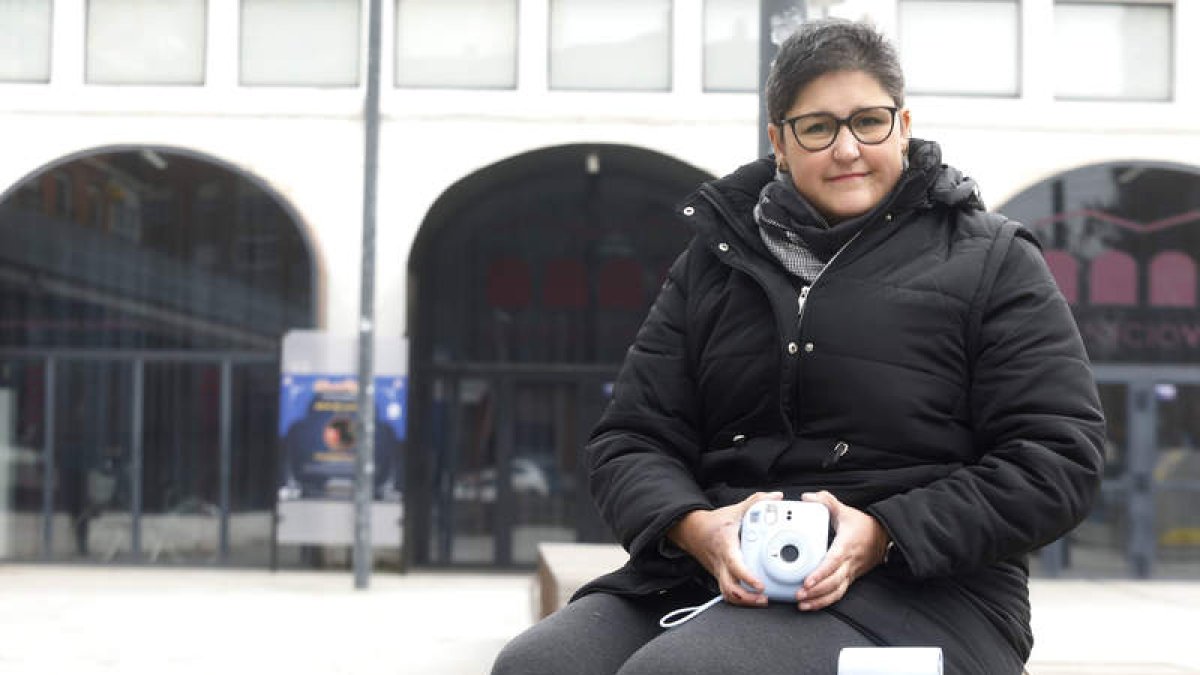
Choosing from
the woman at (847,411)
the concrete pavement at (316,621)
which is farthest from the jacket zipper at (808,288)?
the concrete pavement at (316,621)

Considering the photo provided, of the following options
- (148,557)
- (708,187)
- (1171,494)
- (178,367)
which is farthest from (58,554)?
(708,187)

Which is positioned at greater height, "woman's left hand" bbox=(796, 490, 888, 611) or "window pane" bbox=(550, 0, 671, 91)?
"window pane" bbox=(550, 0, 671, 91)

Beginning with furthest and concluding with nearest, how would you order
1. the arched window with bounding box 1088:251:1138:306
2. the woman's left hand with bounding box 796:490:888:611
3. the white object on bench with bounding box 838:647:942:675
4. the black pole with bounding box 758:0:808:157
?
1. the arched window with bounding box 1088:251:1138:306
2. the black pole with bounding box 758:0:808:157
3. the woman's left hand with bounding box 796:490:888:611
4. the white object on bench with bounding box 838:647:942:675

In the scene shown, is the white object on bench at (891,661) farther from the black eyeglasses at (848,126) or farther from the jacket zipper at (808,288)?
the black eyeglasses at (848,126)

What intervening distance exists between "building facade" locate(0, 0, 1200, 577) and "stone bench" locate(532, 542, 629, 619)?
912 cm

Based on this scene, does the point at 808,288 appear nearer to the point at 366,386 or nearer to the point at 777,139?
the point at 777,139

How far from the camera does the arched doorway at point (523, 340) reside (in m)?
19.0

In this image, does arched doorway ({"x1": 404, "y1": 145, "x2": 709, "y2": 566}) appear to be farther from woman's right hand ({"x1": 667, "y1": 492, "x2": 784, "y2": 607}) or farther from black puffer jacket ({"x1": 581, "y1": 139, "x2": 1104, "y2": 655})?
woman's right hand ({"x1": 667, "y1": 492, "x2": 784, "y2": 607})

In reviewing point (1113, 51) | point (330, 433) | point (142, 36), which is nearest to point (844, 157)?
point (330, 433)

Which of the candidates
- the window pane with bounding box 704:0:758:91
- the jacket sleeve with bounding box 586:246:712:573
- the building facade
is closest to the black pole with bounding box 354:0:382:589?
the building facade

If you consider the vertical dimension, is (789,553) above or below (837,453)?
below

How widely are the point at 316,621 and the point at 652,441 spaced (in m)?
10.8

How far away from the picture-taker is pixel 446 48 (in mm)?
18672

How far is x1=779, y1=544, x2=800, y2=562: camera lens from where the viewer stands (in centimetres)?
231
